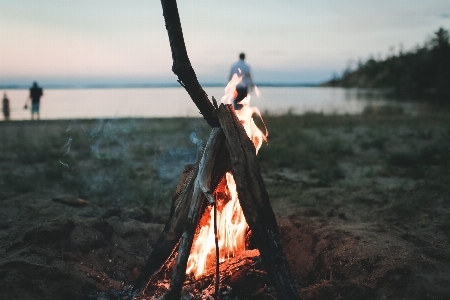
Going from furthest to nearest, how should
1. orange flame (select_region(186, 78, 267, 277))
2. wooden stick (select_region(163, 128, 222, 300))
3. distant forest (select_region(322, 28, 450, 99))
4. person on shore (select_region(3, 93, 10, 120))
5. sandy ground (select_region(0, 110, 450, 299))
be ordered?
1. distant forest (select_region(322, 28, 450, 99))
2. person on shore (select_region(3, 93, 10, 120))
3. orange flame (select_region(186, 78, 267, 277))
4. sandy ground (select_region(0, 110, 450, 299))
5. wooden stick (select_region(163, 128, 222, 300))

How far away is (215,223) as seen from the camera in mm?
3154

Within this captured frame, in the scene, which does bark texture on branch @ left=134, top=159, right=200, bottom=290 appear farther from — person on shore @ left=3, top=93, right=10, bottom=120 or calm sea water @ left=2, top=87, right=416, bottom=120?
→ person on shore @ left=3, top=93, right=10, bottom=120

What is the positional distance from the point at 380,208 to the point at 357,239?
206cm

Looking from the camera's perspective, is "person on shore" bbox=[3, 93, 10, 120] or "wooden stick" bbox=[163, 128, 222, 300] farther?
Result: "person on shore" bbox=[3, 93, 10, 120]

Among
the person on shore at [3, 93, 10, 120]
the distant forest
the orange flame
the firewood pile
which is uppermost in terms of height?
the distant forest

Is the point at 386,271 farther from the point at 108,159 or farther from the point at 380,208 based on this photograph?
the point at 108,159

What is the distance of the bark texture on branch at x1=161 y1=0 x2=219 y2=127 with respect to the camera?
10.6ft

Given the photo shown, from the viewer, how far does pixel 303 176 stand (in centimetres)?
862

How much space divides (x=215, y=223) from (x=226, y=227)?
0.92 m

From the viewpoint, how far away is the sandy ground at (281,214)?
134 inches

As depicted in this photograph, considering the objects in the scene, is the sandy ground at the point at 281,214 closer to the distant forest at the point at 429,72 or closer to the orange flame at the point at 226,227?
the orange flame at the point at 226,227

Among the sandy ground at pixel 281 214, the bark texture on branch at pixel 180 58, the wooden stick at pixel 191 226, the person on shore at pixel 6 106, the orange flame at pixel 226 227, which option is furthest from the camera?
the person on shore at pixel 6 106

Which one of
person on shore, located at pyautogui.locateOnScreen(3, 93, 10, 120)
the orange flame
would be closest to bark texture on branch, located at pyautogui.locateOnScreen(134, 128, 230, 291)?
the orange flame

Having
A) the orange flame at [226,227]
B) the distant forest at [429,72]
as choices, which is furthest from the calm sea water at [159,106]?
the distant forest at [429,72]
